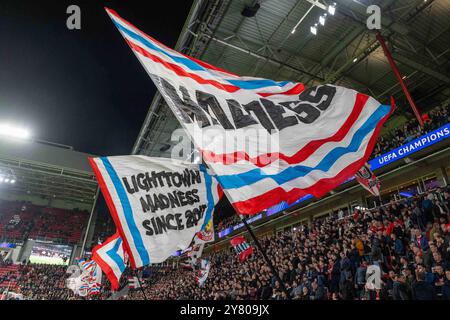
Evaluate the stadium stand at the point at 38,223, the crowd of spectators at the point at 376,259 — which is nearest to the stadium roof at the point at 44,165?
the stadium stand at the point at 38,223

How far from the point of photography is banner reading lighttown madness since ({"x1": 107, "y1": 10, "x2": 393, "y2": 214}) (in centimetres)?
313

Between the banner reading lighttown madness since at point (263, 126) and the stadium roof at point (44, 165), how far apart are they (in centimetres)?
3139

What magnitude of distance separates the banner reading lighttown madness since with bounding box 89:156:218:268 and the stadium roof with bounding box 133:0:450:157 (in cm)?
1112

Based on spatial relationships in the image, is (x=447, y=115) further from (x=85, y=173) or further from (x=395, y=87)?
(x=85, y=173)

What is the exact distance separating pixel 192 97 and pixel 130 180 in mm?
1460

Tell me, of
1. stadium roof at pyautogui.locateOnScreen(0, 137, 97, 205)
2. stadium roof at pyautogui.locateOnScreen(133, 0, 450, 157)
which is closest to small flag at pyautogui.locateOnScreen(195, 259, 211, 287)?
stadium roof at pyautogui.locateOnScreen(133, 0, 450, 157)

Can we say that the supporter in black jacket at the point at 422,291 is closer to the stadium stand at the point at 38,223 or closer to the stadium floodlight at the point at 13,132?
the stadium floodlight at the point at 13,132

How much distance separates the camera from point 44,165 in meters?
31.1

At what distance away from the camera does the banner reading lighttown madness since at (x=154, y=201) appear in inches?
145

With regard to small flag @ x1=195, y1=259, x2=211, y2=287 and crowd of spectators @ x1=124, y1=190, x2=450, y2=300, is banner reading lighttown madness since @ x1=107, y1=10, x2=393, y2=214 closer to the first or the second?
crowd of spectators @ x1=124, y1=190, x2=450, y2=300

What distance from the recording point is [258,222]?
2511cm

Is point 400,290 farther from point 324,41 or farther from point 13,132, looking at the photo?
point 13,132

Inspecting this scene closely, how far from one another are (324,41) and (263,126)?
45.4 ft
